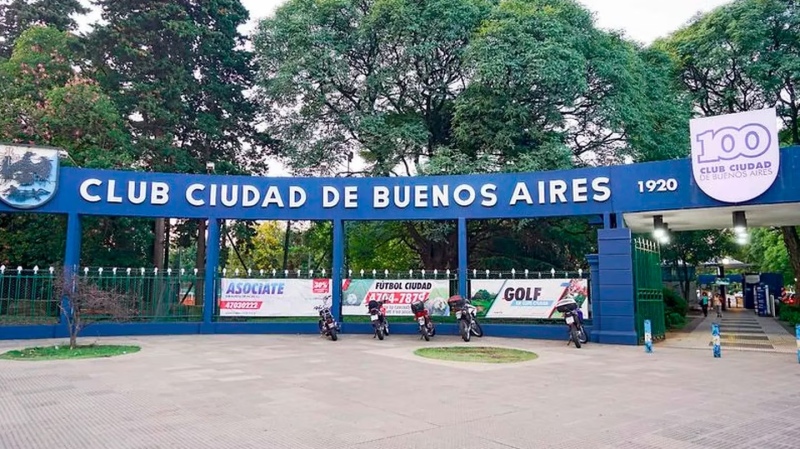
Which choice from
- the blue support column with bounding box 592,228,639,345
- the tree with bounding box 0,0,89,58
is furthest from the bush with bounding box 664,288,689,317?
the tree with bounding box 0,0,89,58

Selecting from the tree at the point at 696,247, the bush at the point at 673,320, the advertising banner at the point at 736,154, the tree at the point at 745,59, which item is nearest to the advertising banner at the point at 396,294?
the advertising banner at the point at 736,154

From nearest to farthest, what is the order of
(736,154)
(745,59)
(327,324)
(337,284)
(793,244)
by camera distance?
1. (736,154)
2. (327,324)
3. (337,284)
4. (745,59)
5. (793,244)

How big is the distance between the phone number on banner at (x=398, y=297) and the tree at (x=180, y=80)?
1150cm

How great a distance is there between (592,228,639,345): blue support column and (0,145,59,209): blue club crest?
15.2 m

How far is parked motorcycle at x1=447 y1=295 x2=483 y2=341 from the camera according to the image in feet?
49.7

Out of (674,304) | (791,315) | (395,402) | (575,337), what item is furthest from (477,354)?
(791,315)

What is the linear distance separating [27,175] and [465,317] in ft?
41.6

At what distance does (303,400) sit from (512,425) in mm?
2803

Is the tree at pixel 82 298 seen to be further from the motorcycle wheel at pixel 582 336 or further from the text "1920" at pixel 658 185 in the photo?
the text "1920" at pixel 658 185

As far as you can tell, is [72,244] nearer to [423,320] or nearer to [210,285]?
[210,285]

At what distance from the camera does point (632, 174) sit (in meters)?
15.1

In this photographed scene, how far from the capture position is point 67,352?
39.0 ft

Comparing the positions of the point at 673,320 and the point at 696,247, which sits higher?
the point at 696,247

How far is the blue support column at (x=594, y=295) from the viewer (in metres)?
14.9
